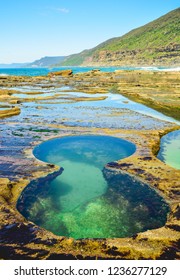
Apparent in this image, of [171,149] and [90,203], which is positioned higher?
[171,149]

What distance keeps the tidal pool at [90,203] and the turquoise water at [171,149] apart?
3.32 m

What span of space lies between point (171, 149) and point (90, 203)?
29.3 feet

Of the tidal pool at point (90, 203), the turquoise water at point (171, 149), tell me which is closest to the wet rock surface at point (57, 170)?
the tidal pool at point (90, 203)

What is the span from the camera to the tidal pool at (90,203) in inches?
352

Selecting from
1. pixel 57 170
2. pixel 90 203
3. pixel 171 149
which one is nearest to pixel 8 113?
pixel 57 170

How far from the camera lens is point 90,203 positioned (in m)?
10.5

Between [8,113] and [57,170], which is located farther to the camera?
[8,113]

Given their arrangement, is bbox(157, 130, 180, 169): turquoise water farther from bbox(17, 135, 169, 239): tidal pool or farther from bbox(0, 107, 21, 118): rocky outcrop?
bbox(0, 107, 21, 118): rocky outcrop

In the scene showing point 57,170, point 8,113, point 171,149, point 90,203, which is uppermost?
point 8,113

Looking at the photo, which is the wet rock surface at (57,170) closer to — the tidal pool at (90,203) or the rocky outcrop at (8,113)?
the tidal pool at (90,203)

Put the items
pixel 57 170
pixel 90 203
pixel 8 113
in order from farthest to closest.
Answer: pixel 8 113, pixel 57 170, pixel 90 203

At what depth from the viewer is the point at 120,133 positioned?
1983cm

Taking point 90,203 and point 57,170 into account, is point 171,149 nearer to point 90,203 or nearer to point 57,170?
point 57,170

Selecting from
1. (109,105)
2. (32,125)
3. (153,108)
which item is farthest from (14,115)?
(153,108)
